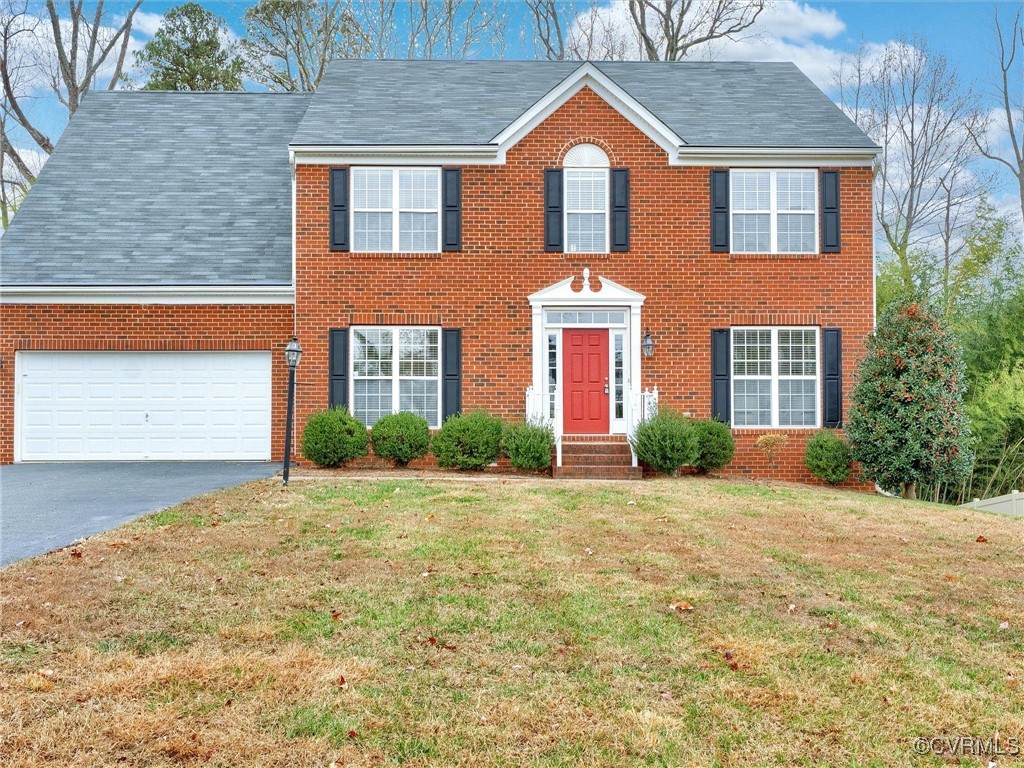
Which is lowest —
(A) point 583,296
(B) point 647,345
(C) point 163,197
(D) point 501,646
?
(D) point 501,646

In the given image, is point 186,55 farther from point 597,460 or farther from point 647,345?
point 597,460

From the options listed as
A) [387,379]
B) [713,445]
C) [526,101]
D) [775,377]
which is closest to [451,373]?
[387,379]

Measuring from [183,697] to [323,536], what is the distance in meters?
3.53

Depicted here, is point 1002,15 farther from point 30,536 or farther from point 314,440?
point 30,536

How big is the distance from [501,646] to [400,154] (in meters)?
11.3

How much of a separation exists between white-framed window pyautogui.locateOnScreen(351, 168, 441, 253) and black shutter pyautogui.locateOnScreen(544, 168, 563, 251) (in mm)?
1945

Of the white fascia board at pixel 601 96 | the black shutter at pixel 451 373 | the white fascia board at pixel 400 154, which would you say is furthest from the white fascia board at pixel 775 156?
the black shutter at pixel 451 373

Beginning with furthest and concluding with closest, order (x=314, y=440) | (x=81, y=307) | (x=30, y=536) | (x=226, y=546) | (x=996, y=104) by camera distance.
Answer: (x=996, y=104) → (x=81, y=307) → (x=314, y=440) → (x=30, y=536) → (x=226, y=546)

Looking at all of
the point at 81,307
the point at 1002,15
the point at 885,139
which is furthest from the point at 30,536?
the point at 1002,15

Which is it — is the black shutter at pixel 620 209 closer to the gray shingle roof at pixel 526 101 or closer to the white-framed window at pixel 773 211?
the gray shingle roof at pixel 526 101

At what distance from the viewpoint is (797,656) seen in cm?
432

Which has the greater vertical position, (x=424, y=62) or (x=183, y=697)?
(x=424, y=62)

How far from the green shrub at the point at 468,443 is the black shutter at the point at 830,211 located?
6839 millimetres

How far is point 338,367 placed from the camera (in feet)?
45.6
